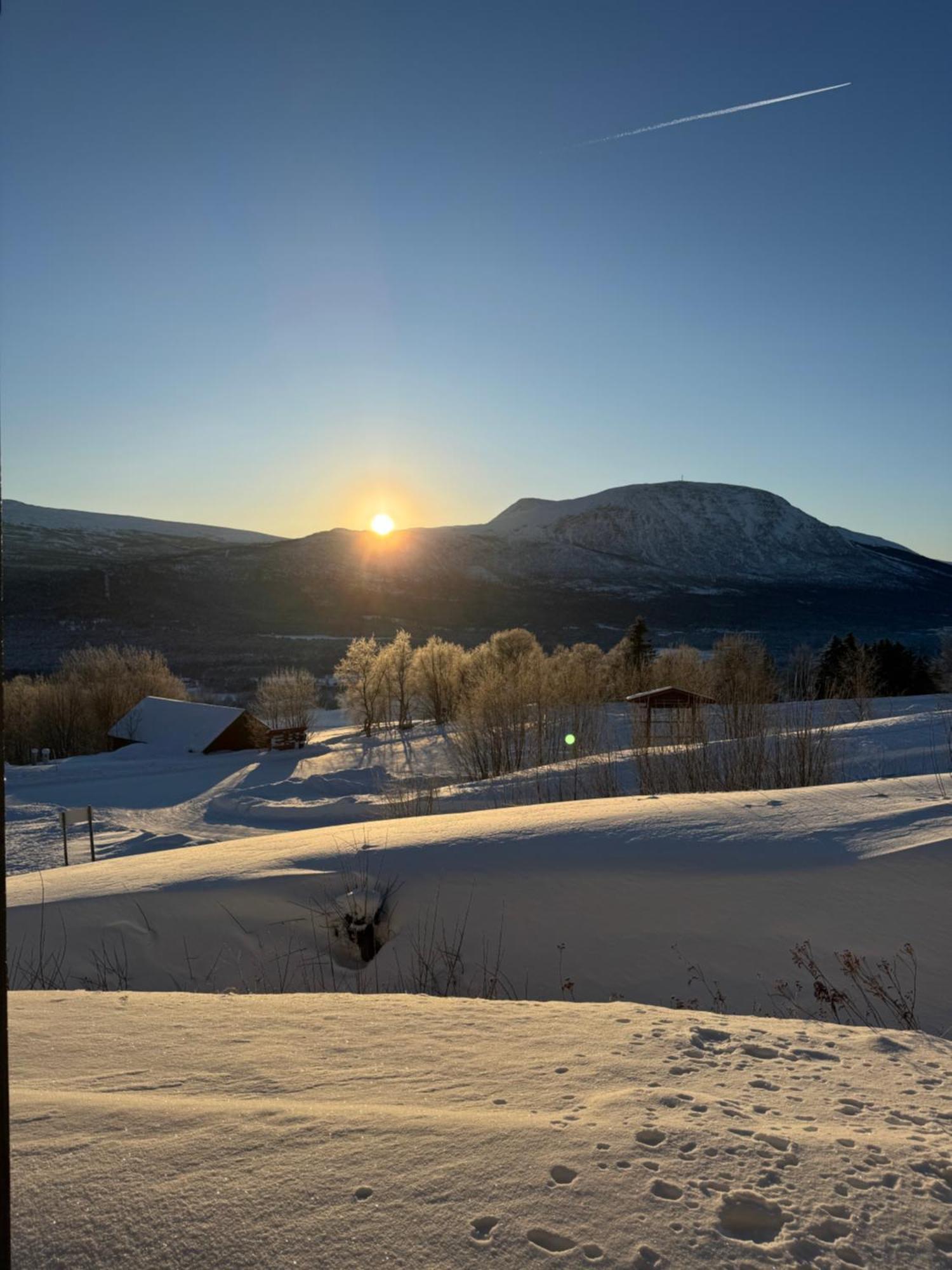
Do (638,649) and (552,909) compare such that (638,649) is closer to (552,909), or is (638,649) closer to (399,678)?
(399,678)

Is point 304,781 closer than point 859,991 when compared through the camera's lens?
No

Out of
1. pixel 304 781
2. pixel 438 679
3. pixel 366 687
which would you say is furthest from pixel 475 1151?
pixel 366 687

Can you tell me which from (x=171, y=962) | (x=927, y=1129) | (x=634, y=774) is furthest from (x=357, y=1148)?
(x=634, y=774)

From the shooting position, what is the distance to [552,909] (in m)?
6.56

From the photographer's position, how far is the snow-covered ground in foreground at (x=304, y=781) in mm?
19641

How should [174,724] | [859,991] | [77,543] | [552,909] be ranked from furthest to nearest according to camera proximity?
1. [77,543]
2. [174,724]
3. [552,909]
4. [859,991]

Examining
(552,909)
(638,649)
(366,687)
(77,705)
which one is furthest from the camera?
(366,687)

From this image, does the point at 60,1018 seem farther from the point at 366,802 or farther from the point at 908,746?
the point at 366,802

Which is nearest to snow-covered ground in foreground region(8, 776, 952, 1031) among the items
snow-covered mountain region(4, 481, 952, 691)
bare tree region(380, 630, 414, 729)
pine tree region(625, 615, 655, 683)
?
pine tree region(625, 615, 655, 683)

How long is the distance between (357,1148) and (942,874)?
5.56 metres

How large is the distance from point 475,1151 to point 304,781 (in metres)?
31.4

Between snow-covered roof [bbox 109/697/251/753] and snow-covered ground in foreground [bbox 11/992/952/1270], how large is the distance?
132ft

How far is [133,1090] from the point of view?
2.65 meters

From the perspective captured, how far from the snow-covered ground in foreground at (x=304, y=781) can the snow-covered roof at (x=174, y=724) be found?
991 mm
